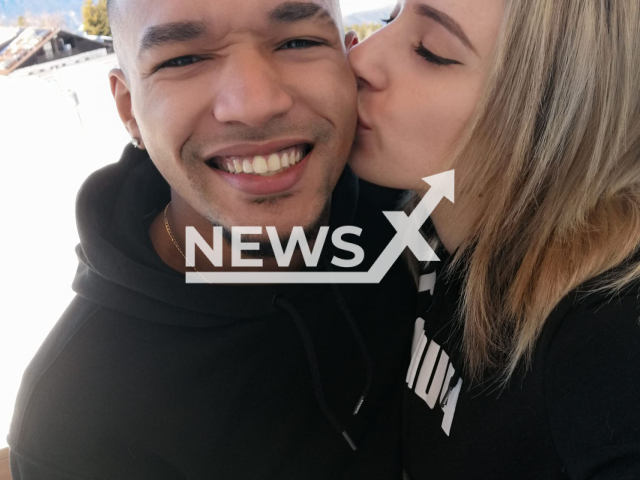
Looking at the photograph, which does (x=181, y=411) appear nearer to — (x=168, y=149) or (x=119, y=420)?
(x=119, y=420)

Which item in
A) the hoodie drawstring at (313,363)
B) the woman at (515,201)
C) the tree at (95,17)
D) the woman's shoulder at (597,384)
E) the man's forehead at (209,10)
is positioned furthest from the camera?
the tree at (95,17)

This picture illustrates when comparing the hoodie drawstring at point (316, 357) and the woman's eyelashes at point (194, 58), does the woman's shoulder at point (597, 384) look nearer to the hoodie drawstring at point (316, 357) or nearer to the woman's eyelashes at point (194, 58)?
the hoodie drawstring at point (316, 357)

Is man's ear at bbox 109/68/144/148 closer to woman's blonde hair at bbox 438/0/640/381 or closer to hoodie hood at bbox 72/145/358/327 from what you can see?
hoodie hood at bbox 72/145/358/327

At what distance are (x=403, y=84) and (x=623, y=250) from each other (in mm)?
457

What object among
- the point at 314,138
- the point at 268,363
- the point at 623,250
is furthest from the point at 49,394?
the point at 623,250

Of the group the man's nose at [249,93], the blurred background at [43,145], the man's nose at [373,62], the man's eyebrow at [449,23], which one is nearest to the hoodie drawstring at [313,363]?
the man's nose at [249,93]

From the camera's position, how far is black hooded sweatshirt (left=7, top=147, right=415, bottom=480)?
826 mm

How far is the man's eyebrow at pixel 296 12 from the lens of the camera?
0.81m

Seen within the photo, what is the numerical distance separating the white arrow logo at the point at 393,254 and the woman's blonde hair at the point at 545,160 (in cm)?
11

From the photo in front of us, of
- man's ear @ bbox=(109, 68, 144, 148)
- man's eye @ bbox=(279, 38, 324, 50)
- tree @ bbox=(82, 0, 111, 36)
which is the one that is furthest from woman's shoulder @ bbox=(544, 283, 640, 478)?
tree @ bbox=(82, 0, 111, 36)

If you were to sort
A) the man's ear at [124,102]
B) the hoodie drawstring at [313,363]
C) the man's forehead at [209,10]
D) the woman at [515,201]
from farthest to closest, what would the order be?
the man's ear at [124,102] < the hoodie drawstring at [313,363] < the man's forehead at [209,10] < the woman at [515,201]

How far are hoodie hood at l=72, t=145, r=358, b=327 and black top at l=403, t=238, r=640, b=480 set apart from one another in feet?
1.06

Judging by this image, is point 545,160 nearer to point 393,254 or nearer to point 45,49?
point 393,254

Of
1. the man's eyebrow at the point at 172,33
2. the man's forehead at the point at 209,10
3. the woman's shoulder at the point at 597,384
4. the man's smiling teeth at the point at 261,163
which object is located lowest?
the woman's shoulder at the point at 597,384
